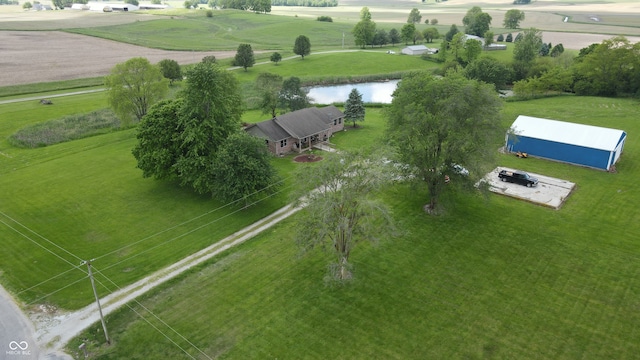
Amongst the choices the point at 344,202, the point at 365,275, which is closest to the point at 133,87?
the point at 344,202

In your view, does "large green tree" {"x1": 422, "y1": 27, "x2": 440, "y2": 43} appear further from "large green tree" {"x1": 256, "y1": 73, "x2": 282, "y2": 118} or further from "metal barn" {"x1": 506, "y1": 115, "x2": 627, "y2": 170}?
"metal barn" {"x1": 506, "y1": 115, "x2": 627, "y2": 170}

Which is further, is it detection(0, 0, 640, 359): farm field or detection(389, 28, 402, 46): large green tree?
detection(389, 28, 402, 46): large green tree

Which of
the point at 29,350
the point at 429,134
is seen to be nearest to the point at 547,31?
the point at 429,134

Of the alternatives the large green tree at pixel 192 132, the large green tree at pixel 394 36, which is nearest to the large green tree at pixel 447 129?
the large green tree at pixel 192 132

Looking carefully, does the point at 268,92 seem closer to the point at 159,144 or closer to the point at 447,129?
the point at 159,144

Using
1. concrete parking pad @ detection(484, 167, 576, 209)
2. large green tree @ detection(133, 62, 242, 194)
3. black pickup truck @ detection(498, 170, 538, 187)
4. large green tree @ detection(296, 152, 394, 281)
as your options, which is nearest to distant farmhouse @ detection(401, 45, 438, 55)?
concrete parking pad @ detection(484, 167, 576, 209)

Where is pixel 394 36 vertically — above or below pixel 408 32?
below
